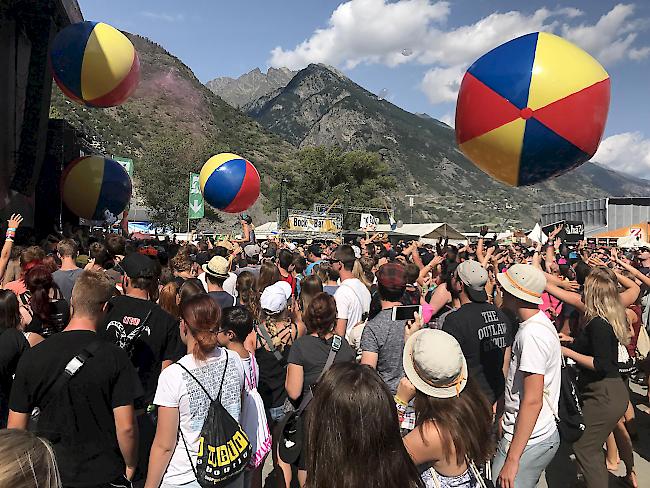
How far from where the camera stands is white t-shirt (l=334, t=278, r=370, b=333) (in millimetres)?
4805

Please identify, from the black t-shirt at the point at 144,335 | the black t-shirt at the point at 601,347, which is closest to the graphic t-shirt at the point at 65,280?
the black t-shirt at the point at 144,335

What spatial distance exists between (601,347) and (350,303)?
2136mm

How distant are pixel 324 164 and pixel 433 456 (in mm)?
52000

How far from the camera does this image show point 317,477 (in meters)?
1.58

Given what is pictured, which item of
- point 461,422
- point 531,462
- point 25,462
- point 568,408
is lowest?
point 531,462

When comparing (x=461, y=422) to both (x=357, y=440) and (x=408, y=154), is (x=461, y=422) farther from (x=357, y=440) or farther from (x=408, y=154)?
(x=408, y=154)

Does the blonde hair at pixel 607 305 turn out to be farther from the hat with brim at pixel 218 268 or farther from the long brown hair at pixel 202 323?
the hat with brim at pixel 218 268

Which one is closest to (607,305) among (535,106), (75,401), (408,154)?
(535,106)

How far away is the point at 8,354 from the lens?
278cm

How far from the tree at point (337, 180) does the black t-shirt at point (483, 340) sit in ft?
158

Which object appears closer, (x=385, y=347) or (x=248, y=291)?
(x=385, y=347)

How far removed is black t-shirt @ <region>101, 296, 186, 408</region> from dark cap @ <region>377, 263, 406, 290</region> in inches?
57.0

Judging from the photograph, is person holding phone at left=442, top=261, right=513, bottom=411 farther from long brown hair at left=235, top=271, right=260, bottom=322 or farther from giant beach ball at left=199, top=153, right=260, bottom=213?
giant beach ball at left=199, top=153, right=260, bottom=213

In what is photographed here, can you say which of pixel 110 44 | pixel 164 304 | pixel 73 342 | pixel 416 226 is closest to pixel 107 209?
pixel 110 44
